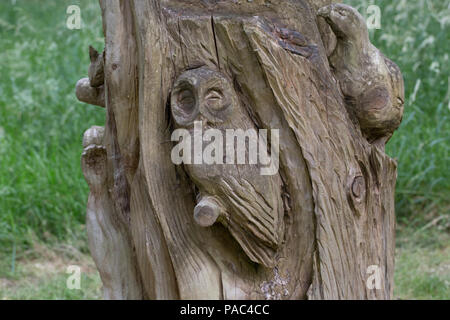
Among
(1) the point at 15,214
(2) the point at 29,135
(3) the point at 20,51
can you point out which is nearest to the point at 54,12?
(3) the point at 20,51

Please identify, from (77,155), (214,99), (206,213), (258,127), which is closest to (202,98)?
(214,99)

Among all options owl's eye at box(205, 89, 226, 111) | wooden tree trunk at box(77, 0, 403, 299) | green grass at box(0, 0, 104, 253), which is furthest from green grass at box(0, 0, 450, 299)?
owl's eye at box(205, 89, 226, 111)

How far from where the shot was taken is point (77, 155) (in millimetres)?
4746

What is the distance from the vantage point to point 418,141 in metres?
4.66

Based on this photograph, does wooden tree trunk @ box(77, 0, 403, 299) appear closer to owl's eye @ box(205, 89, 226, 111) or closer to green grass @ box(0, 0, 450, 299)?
owl's eye @ box(205, 89, 226, 111)

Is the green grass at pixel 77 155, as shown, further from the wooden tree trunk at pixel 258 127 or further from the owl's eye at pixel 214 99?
the owl's eye at pixel 214 99

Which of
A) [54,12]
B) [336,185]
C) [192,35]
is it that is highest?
[54,12]

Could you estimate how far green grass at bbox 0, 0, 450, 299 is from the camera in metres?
4.12

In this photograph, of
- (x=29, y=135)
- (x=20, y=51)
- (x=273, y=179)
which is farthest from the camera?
(x=20, y=51)

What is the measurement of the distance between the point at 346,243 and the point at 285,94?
1.79 ft

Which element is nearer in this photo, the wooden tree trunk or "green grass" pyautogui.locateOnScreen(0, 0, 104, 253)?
the wooden tree trunk

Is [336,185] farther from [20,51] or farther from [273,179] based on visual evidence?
[20,51]

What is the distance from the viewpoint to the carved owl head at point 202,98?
7.39ft

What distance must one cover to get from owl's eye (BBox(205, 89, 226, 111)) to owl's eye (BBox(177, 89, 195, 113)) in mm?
58
